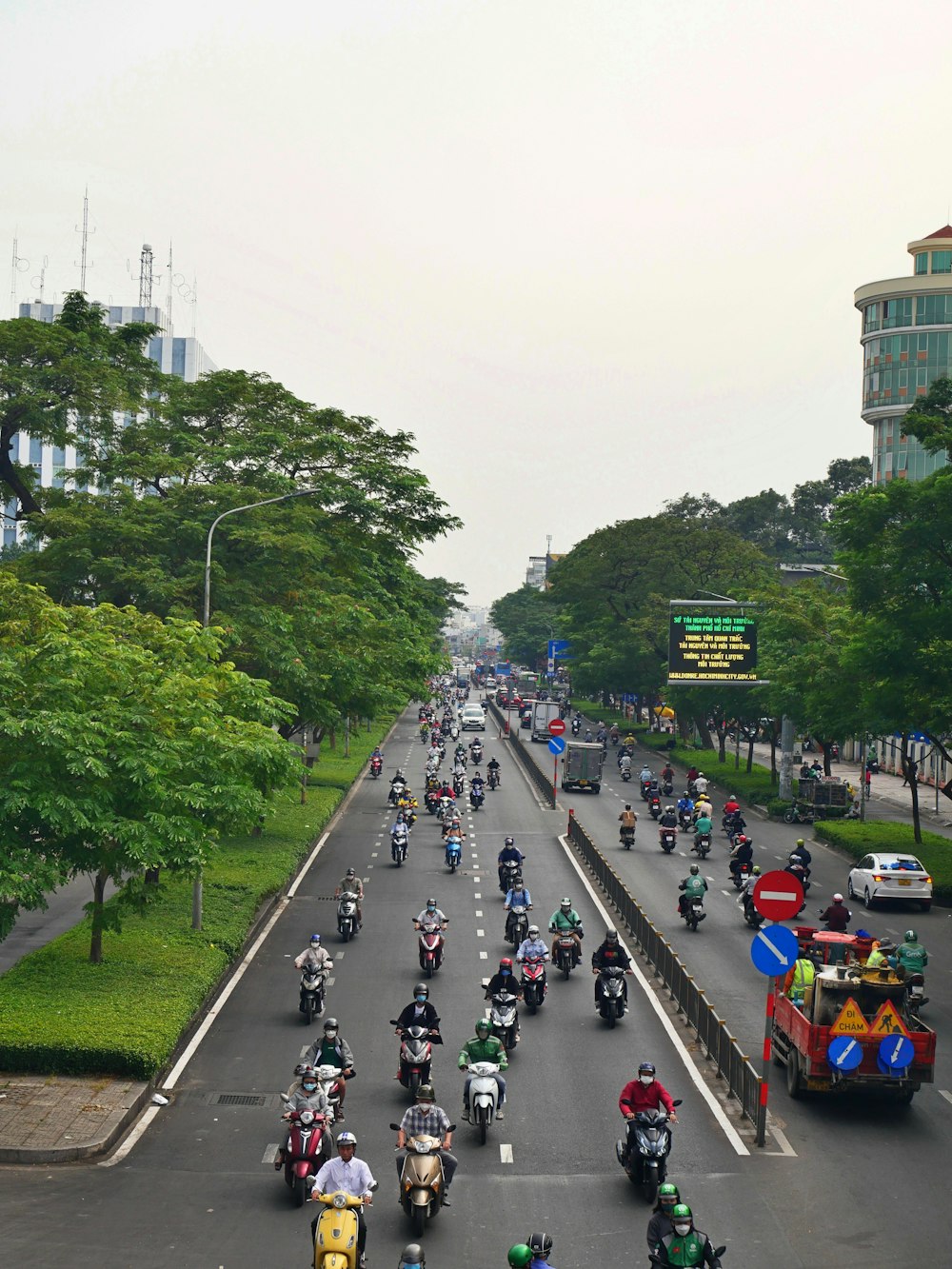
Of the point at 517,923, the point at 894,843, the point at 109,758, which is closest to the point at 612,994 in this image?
the point at 517,923

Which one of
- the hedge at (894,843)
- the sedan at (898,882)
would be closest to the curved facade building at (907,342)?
the hedge at (894,843)

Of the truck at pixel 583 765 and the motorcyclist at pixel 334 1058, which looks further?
the truck at pixel 583 765

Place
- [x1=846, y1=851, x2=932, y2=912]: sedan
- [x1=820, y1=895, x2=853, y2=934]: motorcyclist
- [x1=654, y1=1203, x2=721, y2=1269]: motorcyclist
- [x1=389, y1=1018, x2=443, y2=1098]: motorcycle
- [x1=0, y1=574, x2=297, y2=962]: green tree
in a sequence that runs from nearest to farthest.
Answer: [x1=654, y1=1203, x2=721, y2=1269]: motorcyclist
[x1=389, y1=1018, x2=443, y2=1098]: motorcycle
[x1=0, y1=574, x2=297, y2=962]: green tree
[x1=820, y1=895, x2=853, y2=934]: motorcyclist
[x1=846, y1=851, x2=932, y2=912]: sedan

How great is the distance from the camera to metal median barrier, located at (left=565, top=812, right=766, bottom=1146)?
17.7m

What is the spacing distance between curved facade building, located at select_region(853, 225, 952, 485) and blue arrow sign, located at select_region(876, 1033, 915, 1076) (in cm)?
8695

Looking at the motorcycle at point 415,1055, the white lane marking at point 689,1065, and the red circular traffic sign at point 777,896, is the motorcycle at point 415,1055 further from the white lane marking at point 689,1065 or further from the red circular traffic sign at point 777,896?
the red circular traffic sign at point 777,896

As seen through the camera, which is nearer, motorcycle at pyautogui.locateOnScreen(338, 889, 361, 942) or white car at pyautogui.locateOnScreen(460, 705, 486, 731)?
motorcycle at pyautogui.locateOnScreen(338, 889, 361, 942)

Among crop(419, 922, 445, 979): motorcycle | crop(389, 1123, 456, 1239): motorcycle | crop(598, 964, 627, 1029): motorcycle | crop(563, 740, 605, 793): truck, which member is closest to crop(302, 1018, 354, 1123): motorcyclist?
crop(389, 1123, 456, 1239): motorcycle

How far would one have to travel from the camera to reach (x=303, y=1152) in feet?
48.9

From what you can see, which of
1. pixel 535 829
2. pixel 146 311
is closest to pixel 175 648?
pixel 535 829

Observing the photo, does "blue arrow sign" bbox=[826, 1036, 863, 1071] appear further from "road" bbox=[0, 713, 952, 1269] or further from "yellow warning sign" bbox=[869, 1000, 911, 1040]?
"road" bbox=[0, 713, 952, 1269]

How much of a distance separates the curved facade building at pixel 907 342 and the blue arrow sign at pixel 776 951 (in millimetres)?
87851

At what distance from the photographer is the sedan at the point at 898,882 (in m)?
34.6

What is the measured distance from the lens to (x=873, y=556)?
124ft
